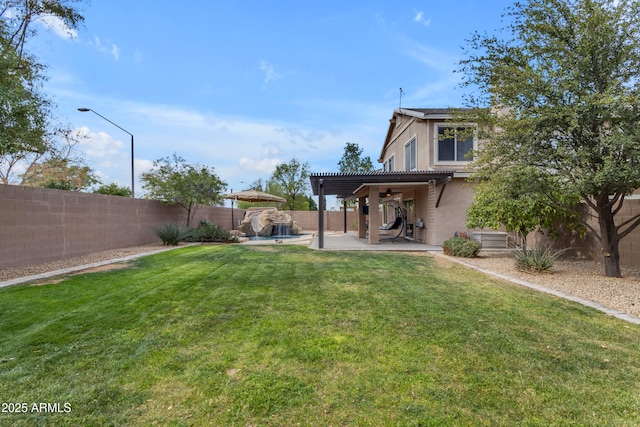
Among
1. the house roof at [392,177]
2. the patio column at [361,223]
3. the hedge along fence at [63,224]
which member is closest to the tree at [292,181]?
the patio column at [361,223]

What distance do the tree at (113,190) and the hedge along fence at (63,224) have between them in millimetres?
14282

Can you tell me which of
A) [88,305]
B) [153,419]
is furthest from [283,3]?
[153,419]

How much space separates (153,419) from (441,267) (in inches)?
294

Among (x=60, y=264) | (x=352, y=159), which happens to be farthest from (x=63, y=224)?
(x=352, y=159)

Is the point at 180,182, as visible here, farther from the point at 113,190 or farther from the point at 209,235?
the point at 113,190

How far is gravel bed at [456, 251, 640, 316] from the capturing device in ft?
17.3

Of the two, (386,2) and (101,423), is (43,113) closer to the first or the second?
(101,423)

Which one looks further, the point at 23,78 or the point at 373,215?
the point at 373,215

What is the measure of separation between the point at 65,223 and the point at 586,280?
45.2ft

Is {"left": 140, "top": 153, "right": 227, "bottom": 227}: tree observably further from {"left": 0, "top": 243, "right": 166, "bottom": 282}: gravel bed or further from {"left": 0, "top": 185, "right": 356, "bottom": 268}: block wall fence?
{"left": 0, "top": 243, "right": 166, "bottom": 282}: gravel bed

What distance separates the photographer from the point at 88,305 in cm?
472

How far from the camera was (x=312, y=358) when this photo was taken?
306 cm

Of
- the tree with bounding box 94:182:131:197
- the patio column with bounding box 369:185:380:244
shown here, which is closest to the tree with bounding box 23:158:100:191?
the tree with bounding box 94:182:131:197

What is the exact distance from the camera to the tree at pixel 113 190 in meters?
25.4
